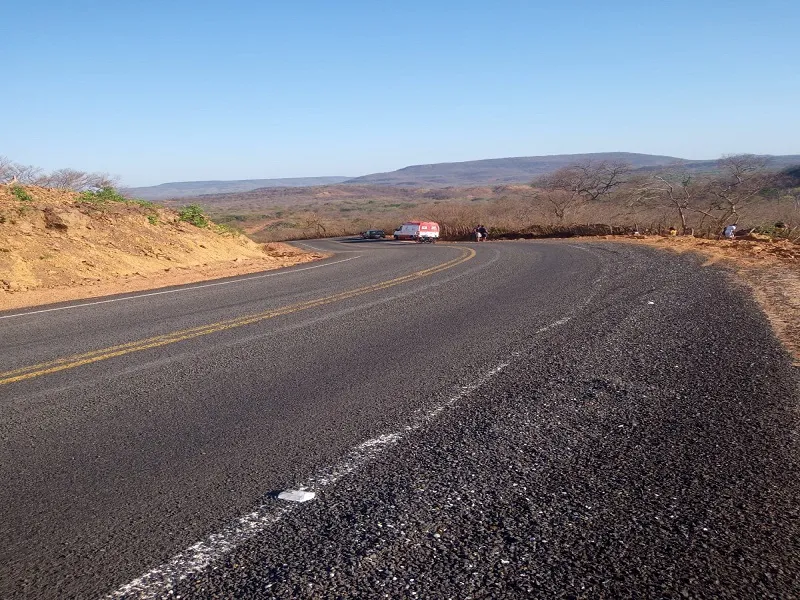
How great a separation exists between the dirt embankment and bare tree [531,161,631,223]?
160ft

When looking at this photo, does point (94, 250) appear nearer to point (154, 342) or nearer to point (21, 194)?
point (21, 194)

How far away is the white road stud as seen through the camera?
3.95 meters

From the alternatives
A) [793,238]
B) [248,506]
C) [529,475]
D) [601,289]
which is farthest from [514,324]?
[793,238]

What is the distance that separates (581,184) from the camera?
77625 millimetres

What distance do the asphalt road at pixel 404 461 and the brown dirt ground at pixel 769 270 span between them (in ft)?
1.62

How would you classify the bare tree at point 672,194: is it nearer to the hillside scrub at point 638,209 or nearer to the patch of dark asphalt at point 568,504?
the hillside scrub at point 638,209

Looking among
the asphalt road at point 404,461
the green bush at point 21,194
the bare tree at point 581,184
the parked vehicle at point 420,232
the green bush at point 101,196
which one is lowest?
the parked vehicle at point 420,232

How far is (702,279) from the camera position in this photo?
1445 cm

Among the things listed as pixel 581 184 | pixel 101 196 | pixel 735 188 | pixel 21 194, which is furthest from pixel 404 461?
pixel 581 184

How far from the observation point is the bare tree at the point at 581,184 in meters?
71.6

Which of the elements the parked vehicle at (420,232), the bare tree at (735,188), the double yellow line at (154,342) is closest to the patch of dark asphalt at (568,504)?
the double yellow line at (154,342)

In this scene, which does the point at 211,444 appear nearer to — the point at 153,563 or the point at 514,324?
the point at 153,563

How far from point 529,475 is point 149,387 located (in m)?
3.78

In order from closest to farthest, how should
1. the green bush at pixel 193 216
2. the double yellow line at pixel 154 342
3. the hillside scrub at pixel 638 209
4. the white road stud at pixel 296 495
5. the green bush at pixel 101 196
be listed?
the white road stud at pixel 296 495 < the double yellow line at pixel 154 342 < the green bush at pixel 101 196 < the green bush at pixel 193 216 < the hillside scrub at pixel 638 209
